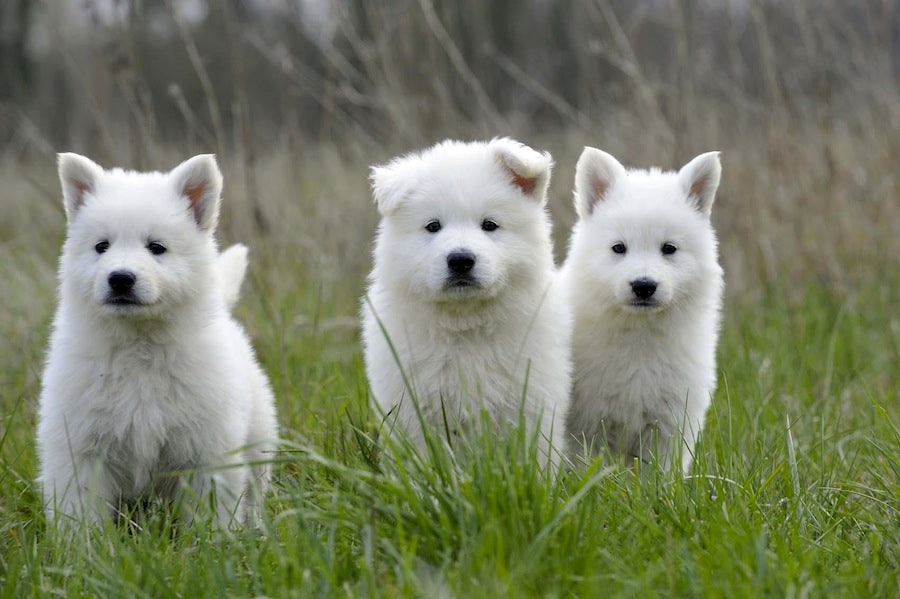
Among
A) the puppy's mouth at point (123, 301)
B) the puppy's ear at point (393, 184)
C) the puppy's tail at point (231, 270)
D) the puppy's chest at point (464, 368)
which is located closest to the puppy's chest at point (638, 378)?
the puppy's chest at point (464, 368)

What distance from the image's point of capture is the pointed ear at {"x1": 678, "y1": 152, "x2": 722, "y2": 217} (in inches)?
166

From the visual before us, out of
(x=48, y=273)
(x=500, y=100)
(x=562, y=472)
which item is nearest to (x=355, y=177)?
(x=48, y=273)

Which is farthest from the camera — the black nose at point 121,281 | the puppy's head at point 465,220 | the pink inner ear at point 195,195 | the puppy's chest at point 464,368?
the pink inner ear at point 195,195

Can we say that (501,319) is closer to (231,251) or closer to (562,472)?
(562,472)

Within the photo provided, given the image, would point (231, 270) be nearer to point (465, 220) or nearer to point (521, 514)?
point (465, 220)

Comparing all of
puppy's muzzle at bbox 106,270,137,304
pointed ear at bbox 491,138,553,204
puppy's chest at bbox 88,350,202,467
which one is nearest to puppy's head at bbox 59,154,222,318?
puppy's muzzle at bbox 106,270,137,304

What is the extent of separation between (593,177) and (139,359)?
2.05m

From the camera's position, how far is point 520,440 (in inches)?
122

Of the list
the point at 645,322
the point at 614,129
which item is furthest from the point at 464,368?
the point at 614,129

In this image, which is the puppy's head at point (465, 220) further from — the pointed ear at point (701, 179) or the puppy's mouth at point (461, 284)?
the pointed ear at point (701, 179)

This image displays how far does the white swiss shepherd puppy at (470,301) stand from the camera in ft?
12.3

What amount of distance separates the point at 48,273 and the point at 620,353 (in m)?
5.14

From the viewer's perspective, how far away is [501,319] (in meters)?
3.88

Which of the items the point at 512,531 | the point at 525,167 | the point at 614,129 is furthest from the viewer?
the point at 614,129
